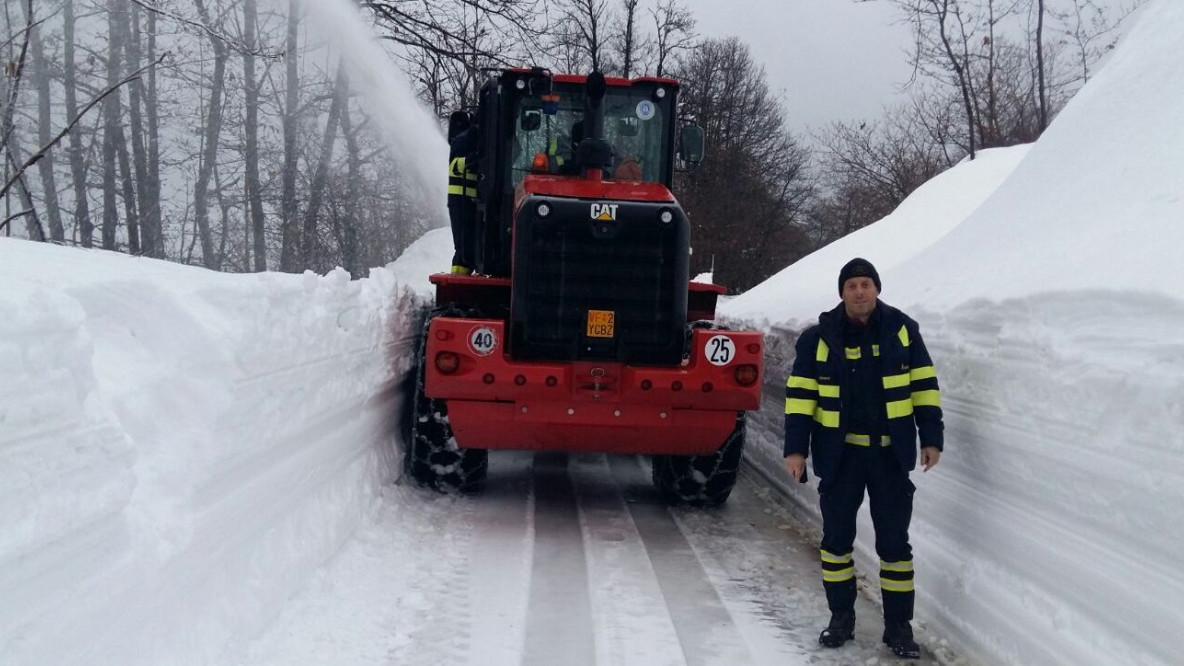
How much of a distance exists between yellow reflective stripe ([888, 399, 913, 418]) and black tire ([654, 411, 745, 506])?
8.58ft

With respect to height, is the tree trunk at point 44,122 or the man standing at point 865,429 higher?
the tree trunk at point 44,122

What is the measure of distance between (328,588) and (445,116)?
1453 centimetres

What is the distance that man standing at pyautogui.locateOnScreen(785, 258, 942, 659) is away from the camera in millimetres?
4297

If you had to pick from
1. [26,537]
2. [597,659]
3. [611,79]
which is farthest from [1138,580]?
[611,79]

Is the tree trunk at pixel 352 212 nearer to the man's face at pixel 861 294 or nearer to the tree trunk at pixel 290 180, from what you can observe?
the tree trunk at pixel 290 180

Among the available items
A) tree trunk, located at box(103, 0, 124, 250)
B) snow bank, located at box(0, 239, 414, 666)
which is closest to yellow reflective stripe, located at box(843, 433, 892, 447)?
snow bank, located at box(0, 239, 414, 666)

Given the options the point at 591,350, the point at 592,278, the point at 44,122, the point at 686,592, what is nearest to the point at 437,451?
the point at 591,350

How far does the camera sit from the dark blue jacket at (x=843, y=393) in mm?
4293

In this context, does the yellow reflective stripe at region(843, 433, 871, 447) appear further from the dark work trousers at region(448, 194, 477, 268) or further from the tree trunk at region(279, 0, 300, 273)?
the tree trunk at region(279, 0, 300, 273)

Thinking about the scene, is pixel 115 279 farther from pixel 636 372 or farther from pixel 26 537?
pixel 636 372

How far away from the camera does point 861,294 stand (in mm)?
4402

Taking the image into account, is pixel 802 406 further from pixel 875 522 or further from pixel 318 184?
pixel 318 184

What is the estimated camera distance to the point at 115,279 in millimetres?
3430

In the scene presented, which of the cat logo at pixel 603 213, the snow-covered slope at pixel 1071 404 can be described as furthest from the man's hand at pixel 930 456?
the cat logo at pixel 603 213
